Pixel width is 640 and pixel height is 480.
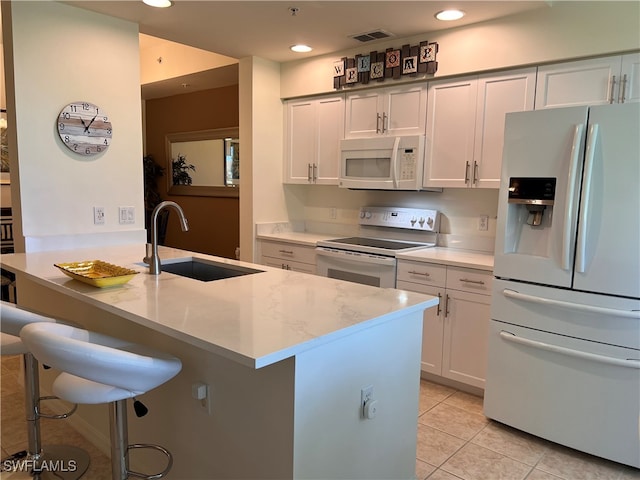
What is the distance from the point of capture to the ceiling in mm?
2846

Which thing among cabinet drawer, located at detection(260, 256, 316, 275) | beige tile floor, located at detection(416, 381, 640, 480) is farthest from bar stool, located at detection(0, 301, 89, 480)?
cabinet drawer, located at detection(260, 256, 316, 275)

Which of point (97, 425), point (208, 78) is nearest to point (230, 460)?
point (97, 425)

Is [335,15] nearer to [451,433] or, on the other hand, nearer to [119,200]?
[119,200]

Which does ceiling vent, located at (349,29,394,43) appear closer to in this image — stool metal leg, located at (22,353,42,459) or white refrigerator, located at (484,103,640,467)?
white refrigerator, located at (484,103,640,467)

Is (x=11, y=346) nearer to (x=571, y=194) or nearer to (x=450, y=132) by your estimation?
(x=571, y=194)

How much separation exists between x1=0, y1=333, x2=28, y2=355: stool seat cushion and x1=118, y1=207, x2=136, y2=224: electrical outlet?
57.0 inches

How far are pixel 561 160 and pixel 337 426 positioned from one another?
170 centimetres

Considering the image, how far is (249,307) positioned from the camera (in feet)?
5.59

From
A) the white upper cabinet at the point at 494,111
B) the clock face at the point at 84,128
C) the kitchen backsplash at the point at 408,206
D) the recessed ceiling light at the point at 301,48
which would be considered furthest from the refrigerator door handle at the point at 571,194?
the clock face at the point at 84,128

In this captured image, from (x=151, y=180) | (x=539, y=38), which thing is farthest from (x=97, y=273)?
(x=151, y=180)

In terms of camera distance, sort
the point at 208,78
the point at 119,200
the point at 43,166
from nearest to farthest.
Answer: the point at 43,166 < the point at 119,200 < the point at 208,78

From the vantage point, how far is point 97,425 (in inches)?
96.7

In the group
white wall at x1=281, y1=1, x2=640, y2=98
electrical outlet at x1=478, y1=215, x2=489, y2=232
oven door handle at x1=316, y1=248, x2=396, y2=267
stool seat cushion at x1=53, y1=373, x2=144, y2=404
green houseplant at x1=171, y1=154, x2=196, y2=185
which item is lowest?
stool seat cushion at x1=53, y1=373, x2=144, y2=404

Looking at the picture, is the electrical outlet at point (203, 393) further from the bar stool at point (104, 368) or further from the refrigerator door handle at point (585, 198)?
the refrigerator door handle at point (585, 198)
